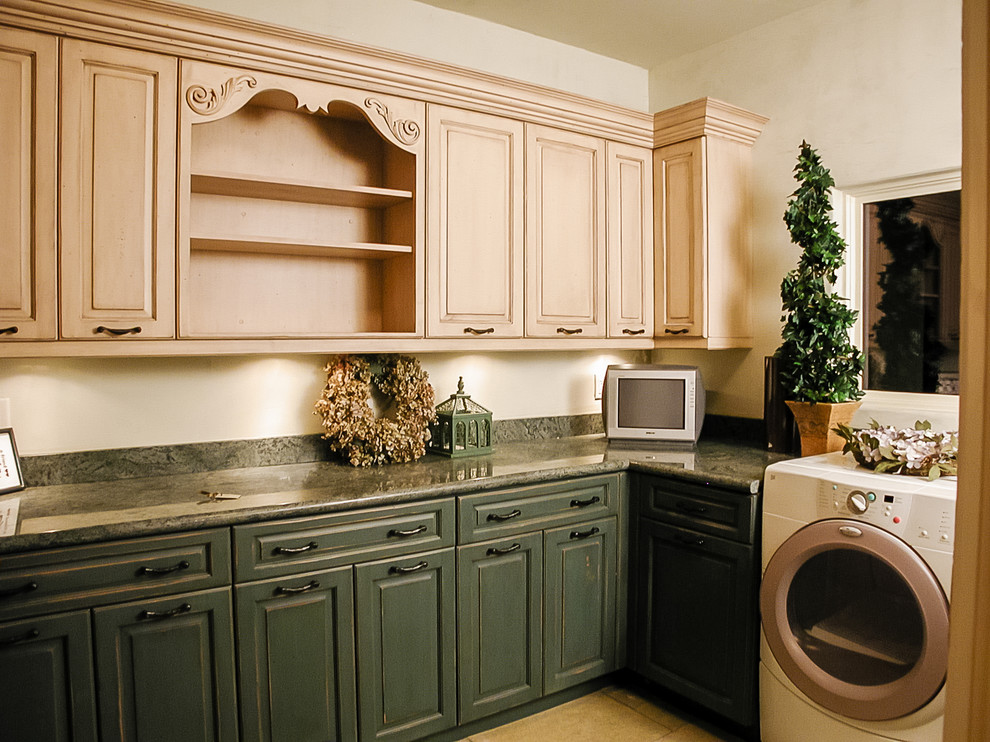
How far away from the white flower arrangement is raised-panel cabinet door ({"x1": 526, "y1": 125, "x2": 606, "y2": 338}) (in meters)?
1.22

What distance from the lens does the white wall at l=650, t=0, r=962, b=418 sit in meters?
→ 2.70

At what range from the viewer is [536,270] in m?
3.01

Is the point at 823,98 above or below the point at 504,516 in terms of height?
above

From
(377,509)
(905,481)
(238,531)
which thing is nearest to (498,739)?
(377,509)

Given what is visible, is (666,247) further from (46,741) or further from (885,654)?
(46,741)

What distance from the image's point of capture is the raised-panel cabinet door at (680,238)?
3.19 metres

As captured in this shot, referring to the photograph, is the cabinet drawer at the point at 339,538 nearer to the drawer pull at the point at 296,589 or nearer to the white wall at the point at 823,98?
the drawer pull at the point at 296,589

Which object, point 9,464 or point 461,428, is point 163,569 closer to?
point 9,464

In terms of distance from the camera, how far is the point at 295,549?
2105mm

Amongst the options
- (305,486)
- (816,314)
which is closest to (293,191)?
(305,486)

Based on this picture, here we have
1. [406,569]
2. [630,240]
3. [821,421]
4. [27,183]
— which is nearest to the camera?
[27,183]

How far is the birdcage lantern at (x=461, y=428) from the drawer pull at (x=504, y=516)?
Result: 0.44 metres

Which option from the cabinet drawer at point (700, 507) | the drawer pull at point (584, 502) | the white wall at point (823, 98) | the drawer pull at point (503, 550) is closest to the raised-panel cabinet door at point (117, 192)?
the drawer pull at point (503, 550)

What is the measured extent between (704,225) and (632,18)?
1.01m
